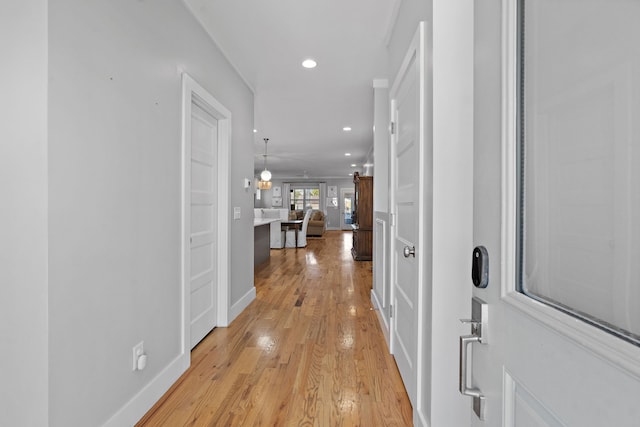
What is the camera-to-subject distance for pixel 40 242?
1.18 meters

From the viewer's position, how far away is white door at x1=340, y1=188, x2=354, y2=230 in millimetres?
15477

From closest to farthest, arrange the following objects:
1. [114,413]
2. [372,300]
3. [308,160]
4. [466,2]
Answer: [466,2]
[114,413]
[372,300]
[308,160]

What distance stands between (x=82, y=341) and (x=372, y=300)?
295 centimetres

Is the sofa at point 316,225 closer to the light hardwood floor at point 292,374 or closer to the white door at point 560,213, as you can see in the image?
the light hardwood floor at point 292,374

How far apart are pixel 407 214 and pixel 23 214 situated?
5.89ft

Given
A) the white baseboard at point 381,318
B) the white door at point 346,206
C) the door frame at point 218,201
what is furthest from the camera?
the white door at point 346,206

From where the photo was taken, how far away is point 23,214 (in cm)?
115

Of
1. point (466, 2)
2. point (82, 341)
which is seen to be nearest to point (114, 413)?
point (82, 341)

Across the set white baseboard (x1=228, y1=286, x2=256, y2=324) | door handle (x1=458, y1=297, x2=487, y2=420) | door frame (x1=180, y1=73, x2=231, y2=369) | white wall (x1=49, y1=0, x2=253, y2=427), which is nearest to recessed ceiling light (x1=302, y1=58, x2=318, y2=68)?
door frame (x1=180, y1=73, x2=231, y2=369)

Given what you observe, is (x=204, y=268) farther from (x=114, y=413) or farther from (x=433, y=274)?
(x=433, y=274)

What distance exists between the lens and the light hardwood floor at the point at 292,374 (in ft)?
5.72

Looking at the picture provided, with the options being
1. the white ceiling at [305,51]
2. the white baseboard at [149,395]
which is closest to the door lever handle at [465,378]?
the white baseboard at [149,395]

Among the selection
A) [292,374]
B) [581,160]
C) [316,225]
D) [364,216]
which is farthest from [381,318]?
[316,225]

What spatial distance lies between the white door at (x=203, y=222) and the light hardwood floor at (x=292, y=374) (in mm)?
229
